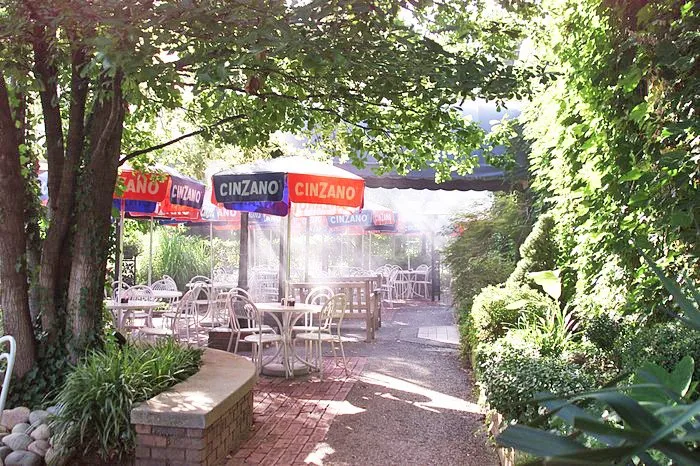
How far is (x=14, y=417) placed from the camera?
14.5 ft

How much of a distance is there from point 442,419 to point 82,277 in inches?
122

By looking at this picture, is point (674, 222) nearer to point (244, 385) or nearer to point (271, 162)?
point (244, 385)

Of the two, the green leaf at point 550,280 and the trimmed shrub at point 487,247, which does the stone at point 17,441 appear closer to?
the green leaf at point 550,280

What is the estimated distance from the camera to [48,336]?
16.3 feet

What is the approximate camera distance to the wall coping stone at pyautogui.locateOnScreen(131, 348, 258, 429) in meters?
3.73

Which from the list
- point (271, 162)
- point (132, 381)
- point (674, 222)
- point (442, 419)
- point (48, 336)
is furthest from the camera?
point (271, 162)

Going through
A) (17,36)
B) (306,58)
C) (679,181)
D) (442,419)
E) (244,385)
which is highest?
(17,36)

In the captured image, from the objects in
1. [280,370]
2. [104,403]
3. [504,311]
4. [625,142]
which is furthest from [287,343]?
[625,142]

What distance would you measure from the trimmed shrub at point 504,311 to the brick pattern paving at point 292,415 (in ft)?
4.80

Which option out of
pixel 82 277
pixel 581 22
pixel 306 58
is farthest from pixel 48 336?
pixel 581 22

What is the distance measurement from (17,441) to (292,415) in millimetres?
2067

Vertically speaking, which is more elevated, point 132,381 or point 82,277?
point 82,277

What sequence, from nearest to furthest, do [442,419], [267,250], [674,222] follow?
1. [674,222]
2. [442,419]
3. [267,250]

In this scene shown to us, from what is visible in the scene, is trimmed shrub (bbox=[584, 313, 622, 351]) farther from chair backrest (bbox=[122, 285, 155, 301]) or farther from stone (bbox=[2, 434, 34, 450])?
chair backrest (bbox=[122, 285, 155, 301])
